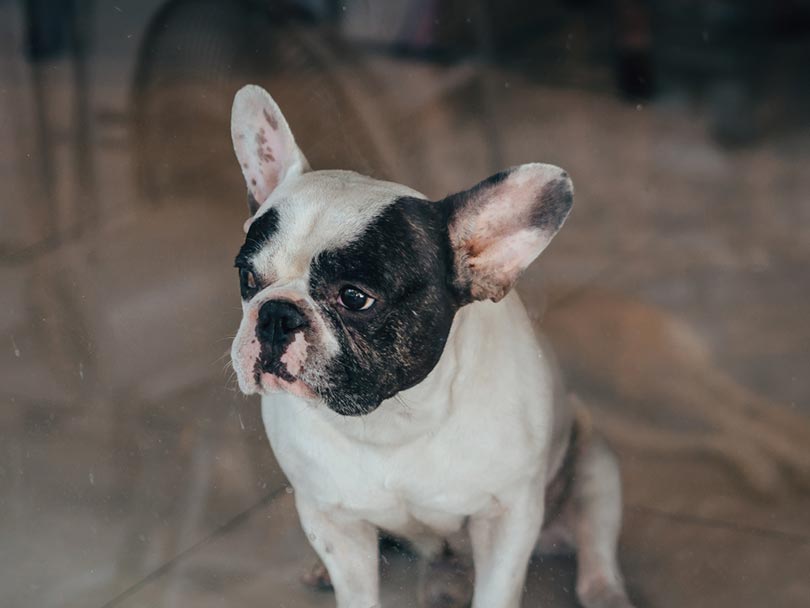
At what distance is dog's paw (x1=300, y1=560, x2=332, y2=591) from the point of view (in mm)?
1129

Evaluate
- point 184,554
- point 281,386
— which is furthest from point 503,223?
point 184,554

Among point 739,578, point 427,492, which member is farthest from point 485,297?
point 739,578

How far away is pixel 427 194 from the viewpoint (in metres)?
1.00

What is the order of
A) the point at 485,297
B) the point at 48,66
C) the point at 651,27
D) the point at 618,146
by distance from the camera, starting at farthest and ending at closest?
the point at 48,66, the point at 618,146, the point at 651,27, the point at 485,297

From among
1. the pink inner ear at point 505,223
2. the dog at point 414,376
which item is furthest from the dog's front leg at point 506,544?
the pink inner ear at point 505,223

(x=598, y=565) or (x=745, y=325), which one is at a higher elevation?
(x=745, y=325)

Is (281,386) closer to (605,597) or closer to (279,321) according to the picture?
(279,321)

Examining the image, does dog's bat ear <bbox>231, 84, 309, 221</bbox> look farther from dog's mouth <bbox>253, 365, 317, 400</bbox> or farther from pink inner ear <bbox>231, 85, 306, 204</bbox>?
dog's mouth <bbox>253, 365, 317, 400</bbox>

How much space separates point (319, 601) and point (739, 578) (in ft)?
1.34

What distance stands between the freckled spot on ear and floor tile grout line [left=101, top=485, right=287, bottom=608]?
1.34 feet

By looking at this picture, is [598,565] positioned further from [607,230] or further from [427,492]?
[607,230]

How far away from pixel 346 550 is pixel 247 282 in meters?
0.30

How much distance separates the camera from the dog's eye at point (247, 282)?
91cm

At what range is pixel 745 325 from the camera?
1.25m
